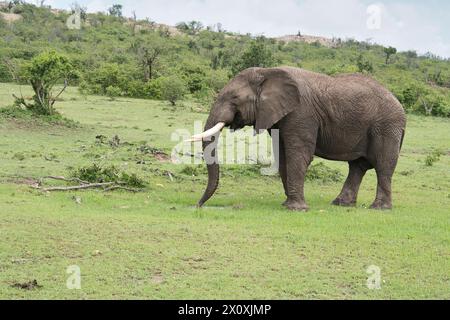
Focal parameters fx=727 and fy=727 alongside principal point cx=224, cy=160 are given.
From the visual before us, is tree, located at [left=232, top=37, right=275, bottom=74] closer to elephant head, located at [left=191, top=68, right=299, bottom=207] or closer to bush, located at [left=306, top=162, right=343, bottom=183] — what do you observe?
bush, located at [left=306, top=162, right=343, bottom=183]

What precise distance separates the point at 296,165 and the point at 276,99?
120 cm

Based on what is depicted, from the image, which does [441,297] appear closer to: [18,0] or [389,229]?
A: [389,229]

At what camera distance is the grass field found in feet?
26.4

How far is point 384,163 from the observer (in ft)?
43.4

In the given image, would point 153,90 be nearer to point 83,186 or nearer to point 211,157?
point 83,186

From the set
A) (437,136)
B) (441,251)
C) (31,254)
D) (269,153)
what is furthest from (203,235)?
(437,136)

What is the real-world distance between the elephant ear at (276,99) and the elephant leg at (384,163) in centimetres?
185

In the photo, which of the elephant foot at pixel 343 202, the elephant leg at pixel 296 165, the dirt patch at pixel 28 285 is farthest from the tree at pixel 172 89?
the dirt patch at pixel 28 285

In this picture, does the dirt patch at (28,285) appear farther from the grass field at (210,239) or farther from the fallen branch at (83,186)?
the fallen branch at (83,186)

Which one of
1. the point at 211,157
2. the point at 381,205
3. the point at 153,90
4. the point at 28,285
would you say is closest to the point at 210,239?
the point at 211,157

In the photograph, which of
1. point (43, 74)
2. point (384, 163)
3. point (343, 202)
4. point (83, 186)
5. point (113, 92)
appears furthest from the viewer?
point (113, 92)

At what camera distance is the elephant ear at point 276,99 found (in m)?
12.5

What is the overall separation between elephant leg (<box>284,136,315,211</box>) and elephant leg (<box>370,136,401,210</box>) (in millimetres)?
1378
